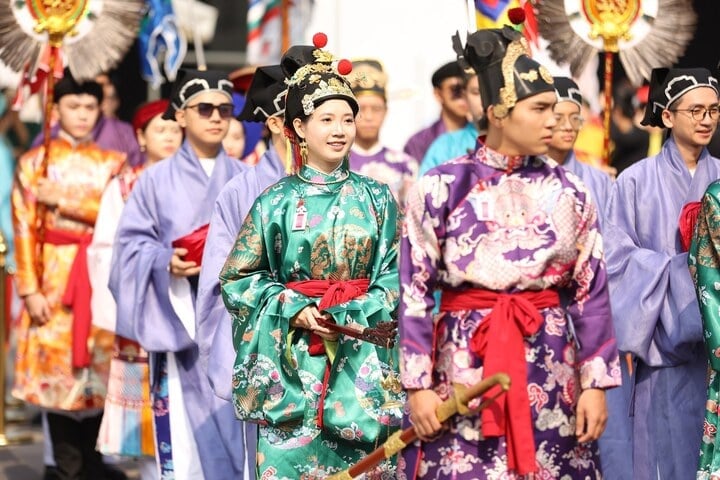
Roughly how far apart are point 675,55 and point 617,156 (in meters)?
4.10

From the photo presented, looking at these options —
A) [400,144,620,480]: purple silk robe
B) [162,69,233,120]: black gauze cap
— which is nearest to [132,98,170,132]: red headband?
[162,69,233,120]: black gauze cap

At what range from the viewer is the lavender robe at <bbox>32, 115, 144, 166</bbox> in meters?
11.2

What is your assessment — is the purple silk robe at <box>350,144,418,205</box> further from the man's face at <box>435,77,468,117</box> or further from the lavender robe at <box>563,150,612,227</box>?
the lavender robe at <box>563,150,612,227</box>

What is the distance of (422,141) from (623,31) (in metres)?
2.66

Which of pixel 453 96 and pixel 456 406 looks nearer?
pixel 456 406

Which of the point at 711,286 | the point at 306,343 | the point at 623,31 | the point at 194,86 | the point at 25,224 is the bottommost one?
the point at 306,343

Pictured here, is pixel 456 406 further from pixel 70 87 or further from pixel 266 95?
pixel 70 87

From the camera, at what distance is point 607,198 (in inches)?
309

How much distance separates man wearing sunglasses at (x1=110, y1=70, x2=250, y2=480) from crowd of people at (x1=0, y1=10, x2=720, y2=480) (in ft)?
0.04

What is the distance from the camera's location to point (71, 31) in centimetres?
940

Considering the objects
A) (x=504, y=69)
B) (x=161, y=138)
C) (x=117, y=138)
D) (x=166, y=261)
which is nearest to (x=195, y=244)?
(x=166, y=261)

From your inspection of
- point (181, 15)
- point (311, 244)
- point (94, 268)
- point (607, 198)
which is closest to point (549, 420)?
point (311, 244)

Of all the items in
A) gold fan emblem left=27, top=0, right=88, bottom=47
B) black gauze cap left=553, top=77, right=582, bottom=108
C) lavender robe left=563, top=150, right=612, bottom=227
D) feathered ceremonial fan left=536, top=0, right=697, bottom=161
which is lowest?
lavender robe left=563, top=150, right=612, bottom=227

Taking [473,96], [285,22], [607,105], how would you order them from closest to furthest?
[607,105] → [473,96] → [285,22]
